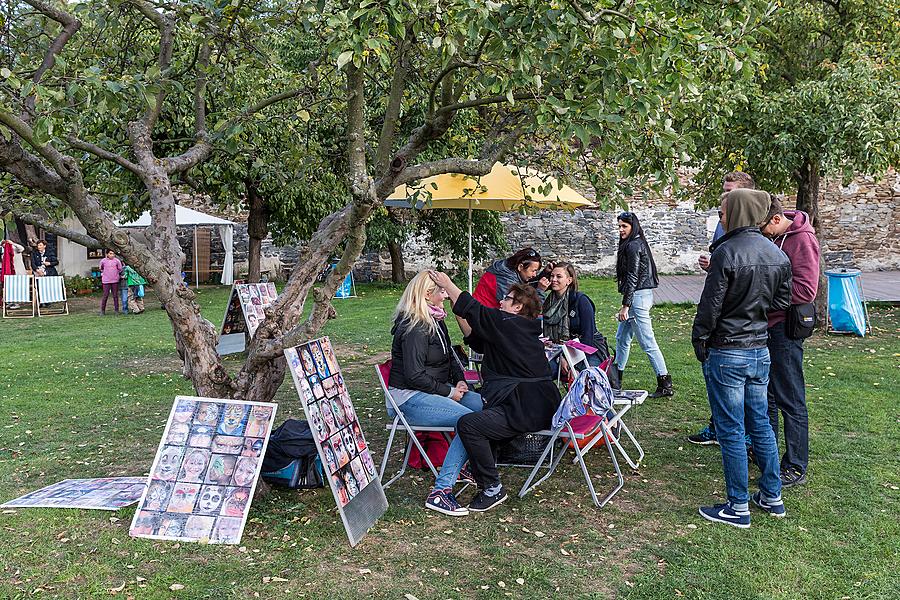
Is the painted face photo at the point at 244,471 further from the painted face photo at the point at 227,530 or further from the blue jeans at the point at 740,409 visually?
the blue jeans at the point at 740,409

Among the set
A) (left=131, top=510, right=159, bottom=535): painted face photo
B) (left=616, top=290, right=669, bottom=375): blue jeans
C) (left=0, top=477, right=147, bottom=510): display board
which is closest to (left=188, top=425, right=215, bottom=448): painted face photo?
(left=131, top=510, right=159, bottom=535): painted face photo

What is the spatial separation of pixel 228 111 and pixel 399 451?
279 centimetres

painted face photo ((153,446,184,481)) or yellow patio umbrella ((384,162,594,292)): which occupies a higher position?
yellow patio umbrella ((384,162,594,292))

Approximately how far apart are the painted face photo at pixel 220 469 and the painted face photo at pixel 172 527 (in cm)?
25

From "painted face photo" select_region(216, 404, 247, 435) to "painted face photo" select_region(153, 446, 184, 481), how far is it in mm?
244

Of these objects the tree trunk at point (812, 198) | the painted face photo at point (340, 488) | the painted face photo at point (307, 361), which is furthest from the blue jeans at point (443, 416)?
the tree trunk at point (812, 198)

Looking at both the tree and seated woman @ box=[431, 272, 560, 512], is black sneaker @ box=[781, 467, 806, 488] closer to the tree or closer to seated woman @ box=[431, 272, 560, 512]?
seated woman @ box=[431, 272, 560, 512]

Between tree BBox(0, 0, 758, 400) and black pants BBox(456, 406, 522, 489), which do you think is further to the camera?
black pants BBox(456, 406, 522, 489)

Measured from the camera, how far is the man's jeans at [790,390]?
15.8ft

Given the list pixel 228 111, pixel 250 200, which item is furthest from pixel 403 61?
pixel 250 200

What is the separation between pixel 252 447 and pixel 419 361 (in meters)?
1.19

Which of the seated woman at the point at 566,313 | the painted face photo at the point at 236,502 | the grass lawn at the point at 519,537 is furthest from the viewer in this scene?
the seated woman at the point at 566,313

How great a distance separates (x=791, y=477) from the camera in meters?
4.95

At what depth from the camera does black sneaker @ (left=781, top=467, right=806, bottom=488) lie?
193 inches
